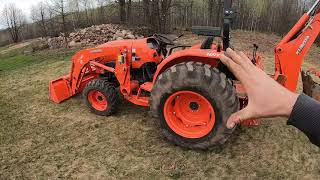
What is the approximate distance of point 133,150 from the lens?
4965 millimetres

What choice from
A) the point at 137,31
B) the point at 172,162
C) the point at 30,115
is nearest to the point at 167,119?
the point at 172,162

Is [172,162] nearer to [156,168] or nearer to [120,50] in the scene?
[156,168]

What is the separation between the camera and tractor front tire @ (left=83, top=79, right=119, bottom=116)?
595 cm

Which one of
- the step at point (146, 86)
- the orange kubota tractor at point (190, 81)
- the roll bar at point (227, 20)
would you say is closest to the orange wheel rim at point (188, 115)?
the orange kubota tractor at point (190, 81)

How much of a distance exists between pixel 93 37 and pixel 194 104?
39.1ft

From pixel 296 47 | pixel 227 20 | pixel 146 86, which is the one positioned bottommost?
pixel 146 86

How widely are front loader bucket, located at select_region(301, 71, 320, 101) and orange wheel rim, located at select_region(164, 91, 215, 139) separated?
1.61 m

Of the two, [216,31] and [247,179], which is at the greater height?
[216,31]

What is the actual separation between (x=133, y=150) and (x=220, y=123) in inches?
47.7

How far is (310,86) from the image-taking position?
541 centimetres

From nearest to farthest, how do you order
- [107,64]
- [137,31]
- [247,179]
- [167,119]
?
1. [247,179]
2. [167,119]
3. [107,64]
4. [137,31]

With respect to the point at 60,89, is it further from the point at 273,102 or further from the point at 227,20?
the point at 273,102

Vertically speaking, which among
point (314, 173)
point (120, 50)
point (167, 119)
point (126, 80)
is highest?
point (120, 50)

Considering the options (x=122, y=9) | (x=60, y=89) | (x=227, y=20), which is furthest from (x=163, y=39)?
(x=122, y=9)
